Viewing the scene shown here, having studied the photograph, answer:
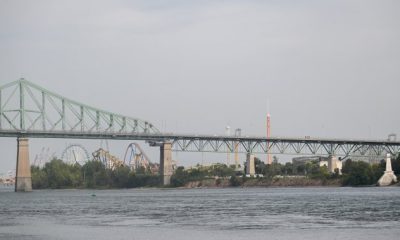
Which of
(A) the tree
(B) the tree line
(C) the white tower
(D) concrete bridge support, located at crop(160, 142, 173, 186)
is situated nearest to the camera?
(C) the white tower

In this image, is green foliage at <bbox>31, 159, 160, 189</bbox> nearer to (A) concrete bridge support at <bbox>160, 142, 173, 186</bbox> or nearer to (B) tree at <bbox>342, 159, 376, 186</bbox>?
(A) concrete bridge support at <bbox>160, 142, 173, 186</bbox>

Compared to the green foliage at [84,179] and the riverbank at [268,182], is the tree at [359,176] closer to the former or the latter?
the riverbank at [268,182]

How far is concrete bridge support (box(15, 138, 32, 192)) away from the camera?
138 metres

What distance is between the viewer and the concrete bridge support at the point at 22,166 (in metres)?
138

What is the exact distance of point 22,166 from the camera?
138625 millimetres

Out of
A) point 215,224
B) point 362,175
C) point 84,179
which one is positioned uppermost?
point 84,179

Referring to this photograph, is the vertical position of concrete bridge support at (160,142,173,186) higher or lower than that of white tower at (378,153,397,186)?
higher

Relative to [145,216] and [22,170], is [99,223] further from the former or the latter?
[22,170]

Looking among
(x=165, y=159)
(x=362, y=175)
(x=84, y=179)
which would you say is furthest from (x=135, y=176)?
(x=362, y=175)

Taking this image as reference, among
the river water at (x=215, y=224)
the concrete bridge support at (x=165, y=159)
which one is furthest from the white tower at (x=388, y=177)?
the river water at (x=215, y=224)

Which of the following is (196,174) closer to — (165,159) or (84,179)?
(84,179)

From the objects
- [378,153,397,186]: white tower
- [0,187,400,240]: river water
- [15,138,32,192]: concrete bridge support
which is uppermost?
[15,138,32,192]: concrete bridge support

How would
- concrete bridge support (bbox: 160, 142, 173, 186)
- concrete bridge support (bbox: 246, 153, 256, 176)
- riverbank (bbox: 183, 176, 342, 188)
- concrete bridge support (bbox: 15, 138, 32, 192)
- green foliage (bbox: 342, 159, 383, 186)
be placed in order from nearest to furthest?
concrete bridge support (bbox: 15, 138, 32, 192) < green foliage (bbox: 342, 159, 383, 186) < concrete bridge support (bbox: 160, 142, 173, 186) < riverbank (bbox: 183, 176, 342, 188) < concrete bridge support (bbox: 246, 153, 256, 176)

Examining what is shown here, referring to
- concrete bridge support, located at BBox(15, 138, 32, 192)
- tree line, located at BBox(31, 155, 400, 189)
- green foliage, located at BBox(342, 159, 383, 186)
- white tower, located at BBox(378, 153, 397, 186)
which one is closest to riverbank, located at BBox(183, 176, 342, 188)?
tree line, located at BBox(31, 155, 400, 189)
